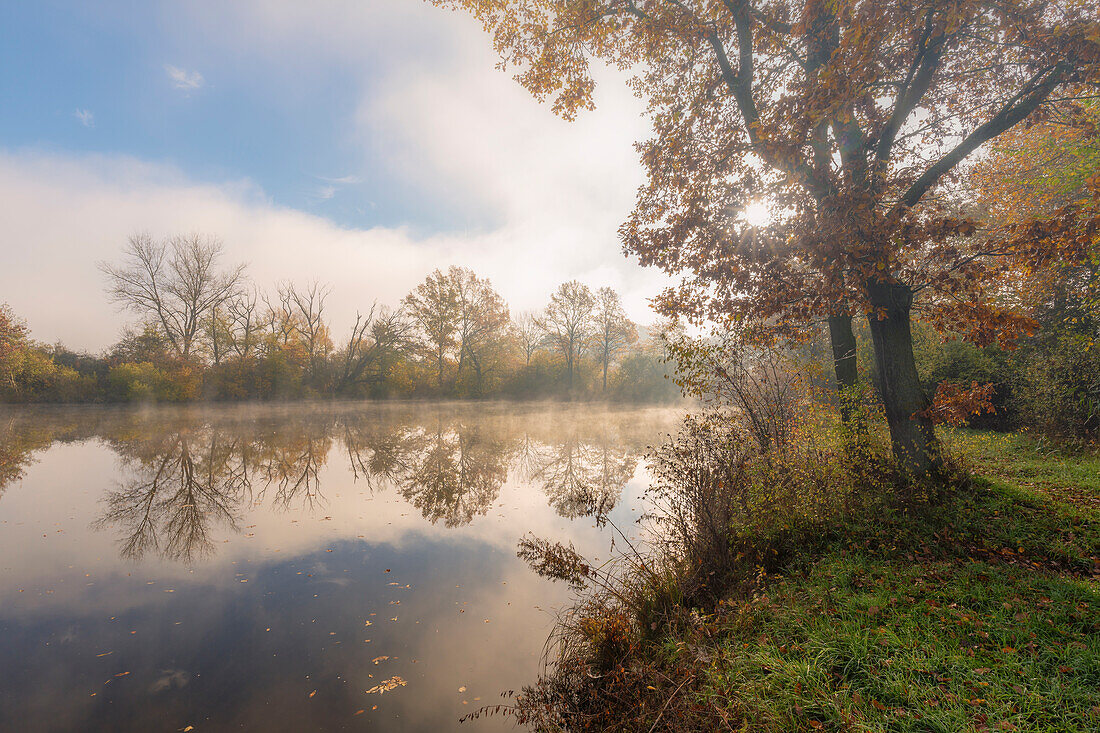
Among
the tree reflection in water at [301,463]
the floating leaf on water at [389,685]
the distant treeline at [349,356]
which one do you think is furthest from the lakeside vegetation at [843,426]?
the distant treeline at [349,356]

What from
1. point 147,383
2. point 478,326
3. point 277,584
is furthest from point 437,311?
point 277,584

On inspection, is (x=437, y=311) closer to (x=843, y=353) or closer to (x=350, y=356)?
(x=350, y=356)

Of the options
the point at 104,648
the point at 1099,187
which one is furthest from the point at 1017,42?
the point at 104,648

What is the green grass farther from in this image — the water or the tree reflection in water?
the tree reflection in water

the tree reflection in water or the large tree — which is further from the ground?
the large tree

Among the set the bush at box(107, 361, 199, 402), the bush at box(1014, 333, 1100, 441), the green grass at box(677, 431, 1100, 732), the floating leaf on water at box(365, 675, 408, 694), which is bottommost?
the floating leaf on water at box(365, 675, 408, 694)

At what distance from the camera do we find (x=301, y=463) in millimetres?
12094

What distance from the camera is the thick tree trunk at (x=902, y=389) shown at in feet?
19.2

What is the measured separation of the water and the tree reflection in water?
9 cm

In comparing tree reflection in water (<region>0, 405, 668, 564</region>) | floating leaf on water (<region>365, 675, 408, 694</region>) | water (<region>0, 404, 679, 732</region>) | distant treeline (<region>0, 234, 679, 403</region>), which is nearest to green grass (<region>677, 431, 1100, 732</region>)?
water (<region>0, 404, 679, 732</region>)

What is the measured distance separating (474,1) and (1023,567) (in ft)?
37.5

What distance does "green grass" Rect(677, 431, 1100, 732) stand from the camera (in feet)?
8.26

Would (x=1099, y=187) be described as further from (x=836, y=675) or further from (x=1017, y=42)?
(x=836, y=675)

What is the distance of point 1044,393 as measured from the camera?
9.41 m
